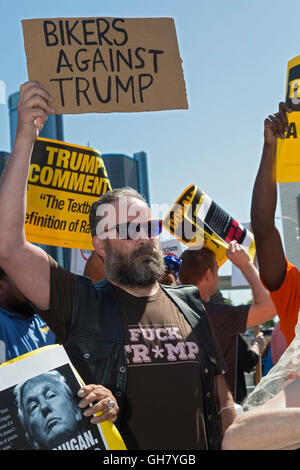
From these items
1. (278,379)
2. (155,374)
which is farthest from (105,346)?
(278,379)

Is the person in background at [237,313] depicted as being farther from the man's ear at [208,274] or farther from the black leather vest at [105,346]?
the black leather vest at [105,346]

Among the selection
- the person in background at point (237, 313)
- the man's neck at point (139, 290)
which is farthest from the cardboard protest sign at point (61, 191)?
the man's neck at point (139, 290)

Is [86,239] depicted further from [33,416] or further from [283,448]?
[283,448]

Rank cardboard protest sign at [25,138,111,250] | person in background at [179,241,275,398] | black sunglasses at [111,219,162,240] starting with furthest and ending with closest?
cardboard protest sign at [25,138,111,250], person in background at [179,241,275,398], black sunglasses at [111,219,162,240]

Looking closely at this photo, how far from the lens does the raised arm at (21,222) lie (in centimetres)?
201

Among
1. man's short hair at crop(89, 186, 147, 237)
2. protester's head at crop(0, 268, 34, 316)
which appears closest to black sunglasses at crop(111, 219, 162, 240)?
man's short hair at crop(89, 186, 147, 237)

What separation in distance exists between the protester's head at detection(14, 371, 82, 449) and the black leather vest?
17.3 inches

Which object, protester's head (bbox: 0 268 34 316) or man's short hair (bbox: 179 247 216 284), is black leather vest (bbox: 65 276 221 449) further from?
man's short hair (bbox: 179 247 216 284)

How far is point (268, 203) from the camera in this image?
2674mm

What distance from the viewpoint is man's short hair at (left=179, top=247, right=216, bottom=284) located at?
388cm

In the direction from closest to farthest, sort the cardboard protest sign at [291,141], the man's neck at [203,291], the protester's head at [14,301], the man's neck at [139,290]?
the man's neck at [139,290] < the cardboard protest sign at [291,141] < the protester's head at [14,301] < the man's neck at [203,291]

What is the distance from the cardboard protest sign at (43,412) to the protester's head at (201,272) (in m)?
2.29

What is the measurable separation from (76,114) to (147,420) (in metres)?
1.31

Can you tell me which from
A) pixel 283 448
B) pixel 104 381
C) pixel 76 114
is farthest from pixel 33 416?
pixel 76 114
